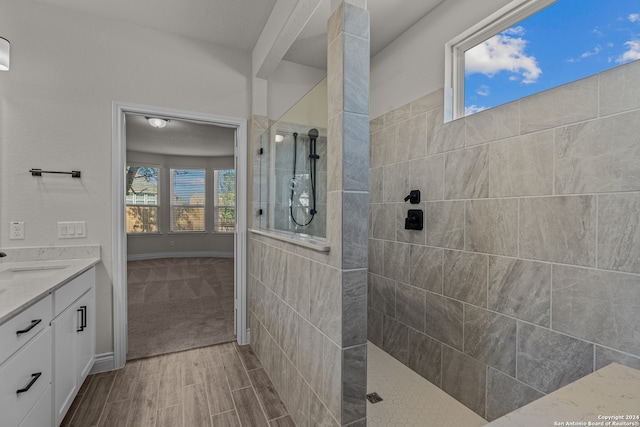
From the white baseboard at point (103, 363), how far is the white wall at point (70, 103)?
0.05 metres

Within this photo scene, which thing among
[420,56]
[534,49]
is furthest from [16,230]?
[534,49]

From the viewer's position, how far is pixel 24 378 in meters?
1.23

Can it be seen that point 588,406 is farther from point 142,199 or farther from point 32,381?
point 142,199

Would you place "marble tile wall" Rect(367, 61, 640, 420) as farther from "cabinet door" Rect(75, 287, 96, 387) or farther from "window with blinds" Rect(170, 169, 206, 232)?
"window with blinds" Rect(170, 169, 206, 232)

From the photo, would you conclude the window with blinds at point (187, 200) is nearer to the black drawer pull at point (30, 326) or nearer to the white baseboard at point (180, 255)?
the white baseboard at point (180, 255)

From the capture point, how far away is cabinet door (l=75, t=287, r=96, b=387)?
1887 millimetres

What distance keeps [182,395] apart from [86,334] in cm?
77

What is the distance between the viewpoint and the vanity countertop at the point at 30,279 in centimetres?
118

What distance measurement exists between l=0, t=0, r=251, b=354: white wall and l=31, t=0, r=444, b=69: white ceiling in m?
0.12

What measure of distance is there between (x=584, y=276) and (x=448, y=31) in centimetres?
174

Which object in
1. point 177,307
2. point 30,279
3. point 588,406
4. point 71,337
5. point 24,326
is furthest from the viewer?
point 177,307

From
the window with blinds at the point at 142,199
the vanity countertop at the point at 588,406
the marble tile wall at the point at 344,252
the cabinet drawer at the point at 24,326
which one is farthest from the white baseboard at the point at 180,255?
the vanity countertop at the point at 588,406

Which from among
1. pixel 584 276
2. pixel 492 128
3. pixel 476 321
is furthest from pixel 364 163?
pixel 476 321

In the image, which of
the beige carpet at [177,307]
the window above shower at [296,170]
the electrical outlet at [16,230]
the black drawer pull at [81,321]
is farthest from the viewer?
the beige carpet at [177,307]
